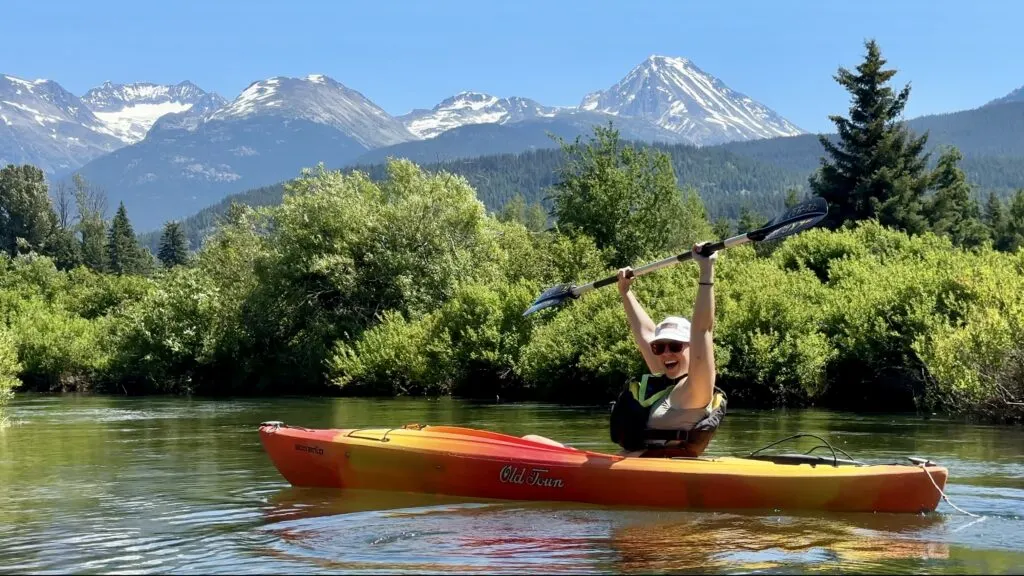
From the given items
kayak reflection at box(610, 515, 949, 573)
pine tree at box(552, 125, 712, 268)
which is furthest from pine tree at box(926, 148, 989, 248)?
kayak reflection at box(610, 515, 949, 573)

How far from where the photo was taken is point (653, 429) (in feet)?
29.8

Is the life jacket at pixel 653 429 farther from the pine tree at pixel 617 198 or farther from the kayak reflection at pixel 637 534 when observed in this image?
the pine tree at pixel 617 198

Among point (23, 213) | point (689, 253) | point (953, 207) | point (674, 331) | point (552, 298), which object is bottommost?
point (674, 331)

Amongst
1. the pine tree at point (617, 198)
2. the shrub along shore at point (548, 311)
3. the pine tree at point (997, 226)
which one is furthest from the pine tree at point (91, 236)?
the pine tree at point (997, 226)

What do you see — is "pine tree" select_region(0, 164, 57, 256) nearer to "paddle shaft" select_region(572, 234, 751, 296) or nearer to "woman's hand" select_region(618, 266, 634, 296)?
"paddle shaft" select_region(572, 234, 751, 296)

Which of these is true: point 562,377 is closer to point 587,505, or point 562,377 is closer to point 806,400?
point 806,400

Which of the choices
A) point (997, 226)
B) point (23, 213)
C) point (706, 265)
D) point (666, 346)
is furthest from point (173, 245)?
point (706, 265)

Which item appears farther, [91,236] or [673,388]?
[91,236]

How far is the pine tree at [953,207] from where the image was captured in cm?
4518

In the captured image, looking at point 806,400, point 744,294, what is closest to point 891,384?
point 806,400

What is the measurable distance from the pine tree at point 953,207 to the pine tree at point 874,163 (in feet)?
3.41

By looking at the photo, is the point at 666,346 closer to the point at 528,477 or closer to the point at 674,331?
the point at 674,331

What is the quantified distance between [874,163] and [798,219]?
1430 inches

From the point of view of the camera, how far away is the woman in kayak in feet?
25.2
